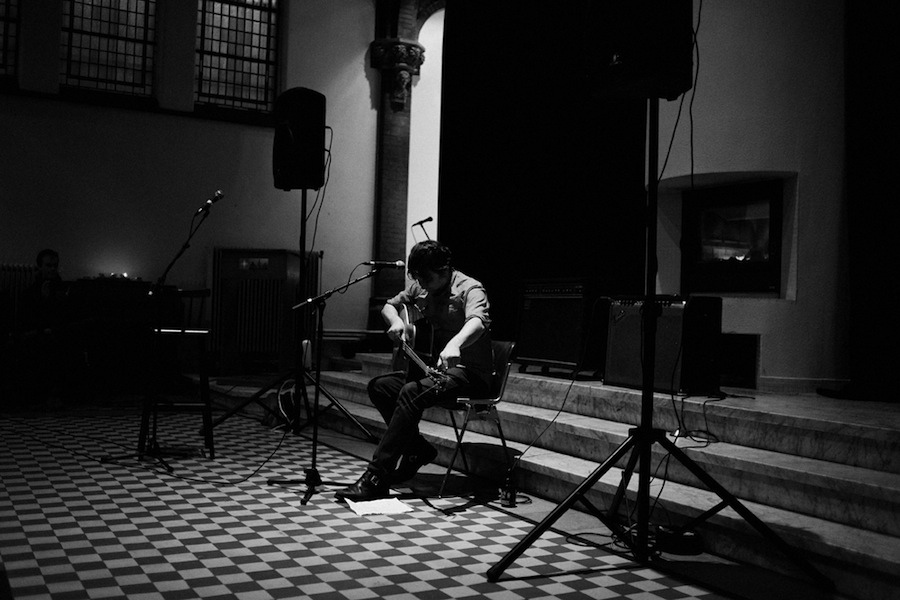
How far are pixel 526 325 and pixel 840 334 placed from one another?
233 centimetres

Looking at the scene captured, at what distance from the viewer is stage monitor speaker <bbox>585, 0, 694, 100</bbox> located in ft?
10.5

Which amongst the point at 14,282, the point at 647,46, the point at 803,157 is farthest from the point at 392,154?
the point at 647,46

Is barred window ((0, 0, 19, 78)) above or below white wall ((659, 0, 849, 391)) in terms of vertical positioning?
above

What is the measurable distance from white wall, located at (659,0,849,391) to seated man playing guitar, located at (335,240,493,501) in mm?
2347

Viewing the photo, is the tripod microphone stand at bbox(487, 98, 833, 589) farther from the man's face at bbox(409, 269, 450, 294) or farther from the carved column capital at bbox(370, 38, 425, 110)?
the carved column capital at bbox(370, 38, 425, 110)

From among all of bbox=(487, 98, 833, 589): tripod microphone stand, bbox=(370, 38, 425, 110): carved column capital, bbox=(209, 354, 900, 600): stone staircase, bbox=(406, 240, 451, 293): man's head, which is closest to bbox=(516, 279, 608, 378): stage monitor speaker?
bbox=(209, 354, 900, 600): stone staircase

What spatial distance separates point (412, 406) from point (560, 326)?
7.33 ft

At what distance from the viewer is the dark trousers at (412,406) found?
4340mm

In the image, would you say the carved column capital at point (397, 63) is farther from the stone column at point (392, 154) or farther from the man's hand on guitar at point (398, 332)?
the man's hand on guitar at point (398, 332)

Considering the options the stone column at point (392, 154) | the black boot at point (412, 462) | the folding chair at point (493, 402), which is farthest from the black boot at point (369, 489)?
the stone column at point (392, 154)

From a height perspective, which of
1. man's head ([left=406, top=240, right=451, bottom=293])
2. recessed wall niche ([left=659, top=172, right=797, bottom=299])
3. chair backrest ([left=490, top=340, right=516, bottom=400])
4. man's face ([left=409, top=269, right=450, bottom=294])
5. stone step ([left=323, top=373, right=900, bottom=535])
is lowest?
stone step ([left=323, top=373, right=900, bottom=535])

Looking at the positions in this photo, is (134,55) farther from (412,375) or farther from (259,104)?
(412,375)

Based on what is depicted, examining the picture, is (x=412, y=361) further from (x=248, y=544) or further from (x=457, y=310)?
(x=248, y=544)

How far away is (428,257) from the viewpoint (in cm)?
455
